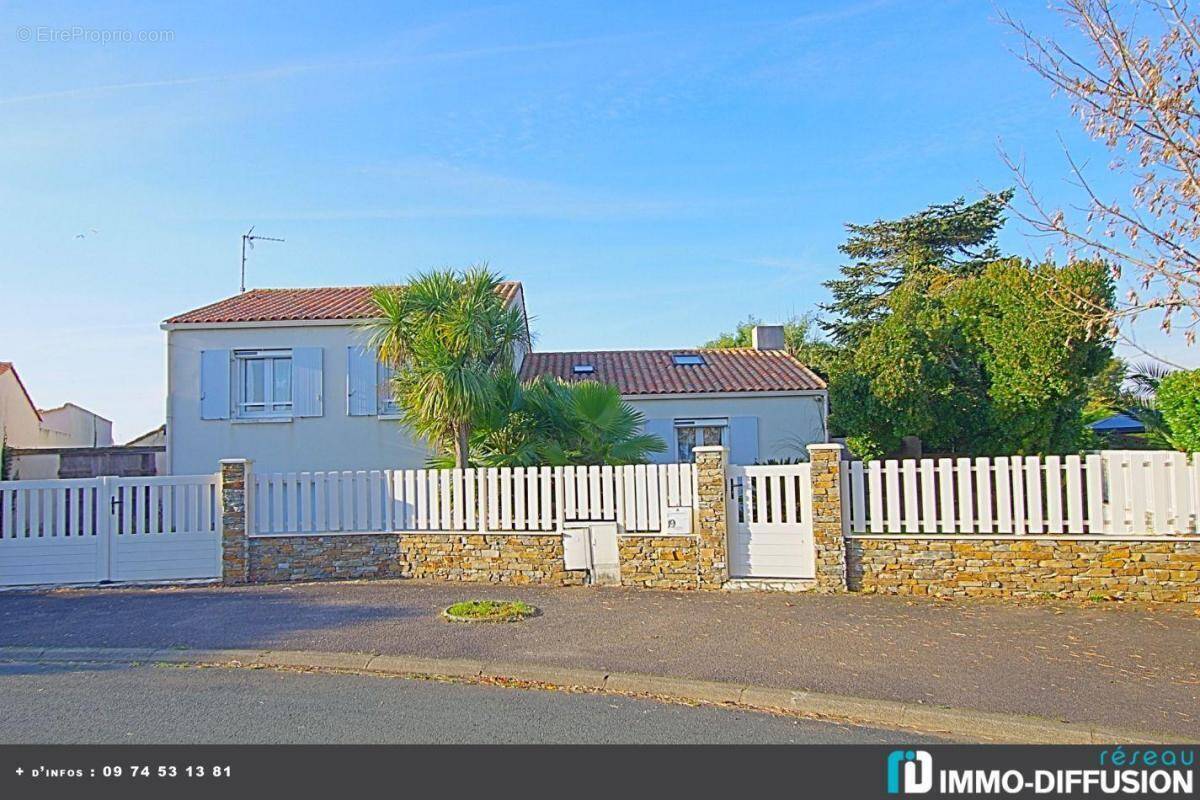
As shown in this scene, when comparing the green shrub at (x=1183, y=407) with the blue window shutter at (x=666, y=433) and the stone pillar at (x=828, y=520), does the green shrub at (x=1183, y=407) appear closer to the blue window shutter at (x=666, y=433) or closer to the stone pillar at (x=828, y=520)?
the stone pillar at (x=828, y=520)

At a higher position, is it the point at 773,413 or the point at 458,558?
the point at 773,413

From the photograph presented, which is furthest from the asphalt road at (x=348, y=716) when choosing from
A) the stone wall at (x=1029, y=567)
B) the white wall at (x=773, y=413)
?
the white wall at (x=773, y=413)

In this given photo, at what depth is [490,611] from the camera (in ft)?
32.9

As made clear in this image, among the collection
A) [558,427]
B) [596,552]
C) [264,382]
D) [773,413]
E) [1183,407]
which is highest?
[264,382]

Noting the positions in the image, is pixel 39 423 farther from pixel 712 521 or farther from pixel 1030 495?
pixel 1030 495

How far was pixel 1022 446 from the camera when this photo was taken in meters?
18.8

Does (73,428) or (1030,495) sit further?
(73,428)

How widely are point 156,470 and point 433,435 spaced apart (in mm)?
9907

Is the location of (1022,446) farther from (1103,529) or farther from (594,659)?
(594,659)

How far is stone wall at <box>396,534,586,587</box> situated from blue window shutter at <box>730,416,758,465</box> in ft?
30.4

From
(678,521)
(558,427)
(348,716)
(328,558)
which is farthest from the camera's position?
(558,427)

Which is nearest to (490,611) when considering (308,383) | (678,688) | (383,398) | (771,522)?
(678,688)
